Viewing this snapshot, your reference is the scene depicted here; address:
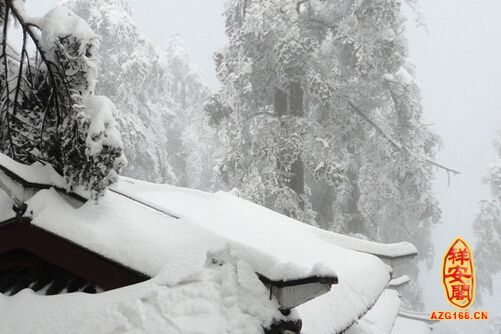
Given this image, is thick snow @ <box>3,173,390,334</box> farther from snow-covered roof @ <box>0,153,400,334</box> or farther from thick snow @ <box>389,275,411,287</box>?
thick snow @ <box>389,275,411,287</box>

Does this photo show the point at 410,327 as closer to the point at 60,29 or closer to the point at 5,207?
the point at 5,207

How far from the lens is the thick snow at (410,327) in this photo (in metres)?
7.62

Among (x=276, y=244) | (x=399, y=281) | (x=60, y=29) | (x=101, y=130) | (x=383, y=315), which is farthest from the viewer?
(x=399, y=281)

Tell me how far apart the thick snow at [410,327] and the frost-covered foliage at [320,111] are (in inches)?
170

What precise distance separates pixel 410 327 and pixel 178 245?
265 inches

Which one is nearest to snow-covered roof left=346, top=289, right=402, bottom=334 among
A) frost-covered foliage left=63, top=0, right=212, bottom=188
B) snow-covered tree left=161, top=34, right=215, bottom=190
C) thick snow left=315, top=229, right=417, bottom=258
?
thick snow left=315, top=229, right=417, bottom=258

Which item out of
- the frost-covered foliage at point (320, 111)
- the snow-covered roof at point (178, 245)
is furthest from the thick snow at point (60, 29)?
the frost-covered foliage at point (320, 111)

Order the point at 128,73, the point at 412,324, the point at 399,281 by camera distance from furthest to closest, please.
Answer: the point at 128,73 < the point at 412,324 < the point at 399,281

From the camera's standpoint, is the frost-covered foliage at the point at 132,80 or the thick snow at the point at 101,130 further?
the frost-covered foliage at the point at 132,80

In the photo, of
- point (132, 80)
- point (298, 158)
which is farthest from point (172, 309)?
point (132, 80)

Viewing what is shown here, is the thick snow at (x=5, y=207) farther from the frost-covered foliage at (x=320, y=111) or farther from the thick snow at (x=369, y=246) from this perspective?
the frost-covered foliage at (x=320, y=111)

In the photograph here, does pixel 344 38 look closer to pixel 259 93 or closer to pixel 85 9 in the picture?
pixel 259 93

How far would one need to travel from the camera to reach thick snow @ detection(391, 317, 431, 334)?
7625mm

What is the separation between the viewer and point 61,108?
3512 mm
